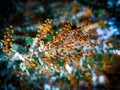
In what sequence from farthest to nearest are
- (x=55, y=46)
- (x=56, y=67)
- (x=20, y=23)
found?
1. (x=20, y=23)
2. (x=56, y=67)
3. (x=55, y=46)

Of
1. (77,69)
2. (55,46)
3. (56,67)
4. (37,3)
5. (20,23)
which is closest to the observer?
(55,46)

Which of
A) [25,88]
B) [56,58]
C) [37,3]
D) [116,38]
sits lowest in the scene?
[25,88]

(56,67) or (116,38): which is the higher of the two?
(116,38)

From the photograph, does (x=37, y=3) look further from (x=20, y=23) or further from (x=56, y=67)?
(x=56, y=67)

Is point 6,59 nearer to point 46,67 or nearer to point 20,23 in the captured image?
point 46,67

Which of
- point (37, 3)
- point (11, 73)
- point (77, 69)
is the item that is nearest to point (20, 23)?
point (37, 3)

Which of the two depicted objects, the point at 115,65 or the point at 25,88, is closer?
the point at 25,88
